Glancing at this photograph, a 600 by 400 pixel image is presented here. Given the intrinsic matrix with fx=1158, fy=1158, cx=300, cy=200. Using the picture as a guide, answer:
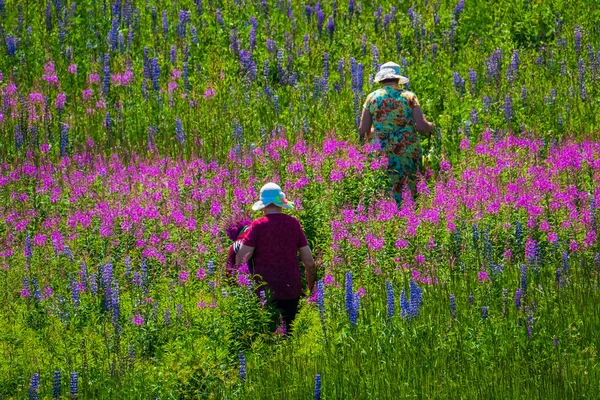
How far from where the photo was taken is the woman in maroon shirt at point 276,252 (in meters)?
9.66

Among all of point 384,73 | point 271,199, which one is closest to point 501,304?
point 271,199

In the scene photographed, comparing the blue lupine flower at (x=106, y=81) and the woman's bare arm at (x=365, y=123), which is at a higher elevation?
the blue lupine flower at (x=106, y=81)

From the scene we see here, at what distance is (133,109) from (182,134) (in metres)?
1.55

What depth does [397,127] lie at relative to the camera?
13047 mm

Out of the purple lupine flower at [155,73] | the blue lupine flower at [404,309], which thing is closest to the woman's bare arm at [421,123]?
the blue lupine flower at [404,309]

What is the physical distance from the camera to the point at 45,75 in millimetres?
18094

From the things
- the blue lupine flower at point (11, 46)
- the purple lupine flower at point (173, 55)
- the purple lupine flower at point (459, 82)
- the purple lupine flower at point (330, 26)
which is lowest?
the purple lupine flower at point (459, 82)

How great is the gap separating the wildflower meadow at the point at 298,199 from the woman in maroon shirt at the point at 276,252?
0.16 metres

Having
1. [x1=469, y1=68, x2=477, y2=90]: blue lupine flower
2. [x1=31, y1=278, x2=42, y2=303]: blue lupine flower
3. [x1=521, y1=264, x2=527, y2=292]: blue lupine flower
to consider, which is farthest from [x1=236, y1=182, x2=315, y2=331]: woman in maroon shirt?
[x1=469, y1=68, x2=477, y2=90]: blue lupine flower

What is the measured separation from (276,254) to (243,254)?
28 cm

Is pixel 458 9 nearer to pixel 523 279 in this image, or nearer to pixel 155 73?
pixel 155 73

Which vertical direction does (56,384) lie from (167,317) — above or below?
below

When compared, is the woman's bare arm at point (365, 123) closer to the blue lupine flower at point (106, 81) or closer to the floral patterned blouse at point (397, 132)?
the floral patterned blouse at point (397, 132)

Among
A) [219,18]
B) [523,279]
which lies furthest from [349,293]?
[219,18]
